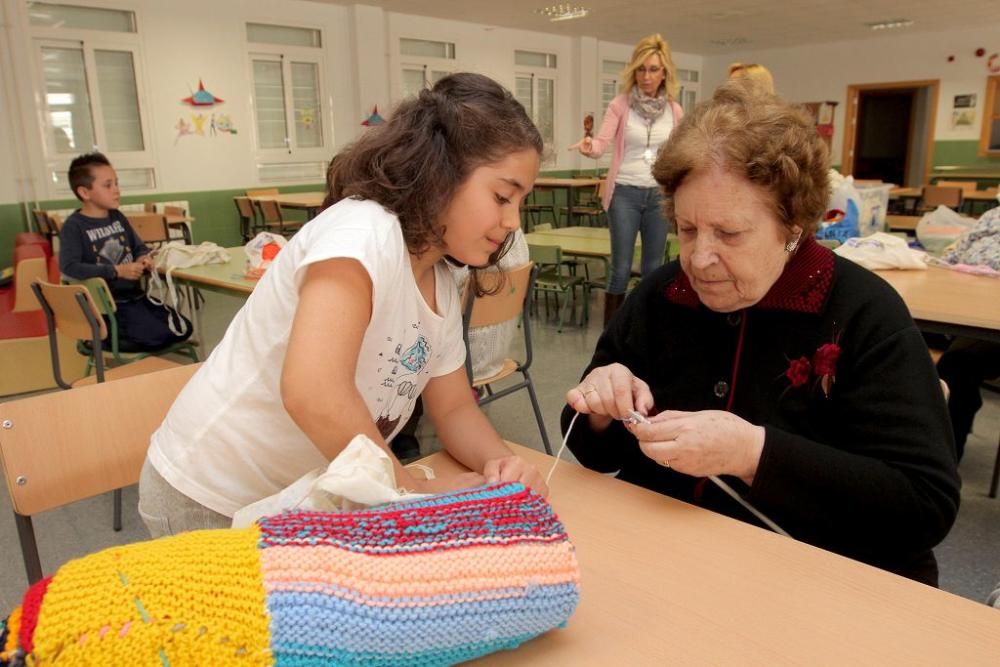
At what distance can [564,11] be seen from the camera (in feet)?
31.6

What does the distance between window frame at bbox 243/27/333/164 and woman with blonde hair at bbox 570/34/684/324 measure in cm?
566

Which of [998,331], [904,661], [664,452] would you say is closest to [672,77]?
[998,331]

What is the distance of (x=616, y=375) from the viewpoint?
117 cm

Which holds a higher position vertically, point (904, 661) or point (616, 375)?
point (616, 375)

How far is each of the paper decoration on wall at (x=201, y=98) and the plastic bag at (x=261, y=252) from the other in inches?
223

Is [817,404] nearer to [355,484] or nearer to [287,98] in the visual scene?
[355,484]

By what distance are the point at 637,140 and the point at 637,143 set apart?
20 millimetres

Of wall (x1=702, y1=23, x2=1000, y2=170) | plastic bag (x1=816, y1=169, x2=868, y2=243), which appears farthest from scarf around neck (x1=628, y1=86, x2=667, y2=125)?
wall (x1=702, y1=23, x2=1000, y2=170)

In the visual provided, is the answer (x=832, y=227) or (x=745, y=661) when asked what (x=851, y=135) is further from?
(x=745, y=661)

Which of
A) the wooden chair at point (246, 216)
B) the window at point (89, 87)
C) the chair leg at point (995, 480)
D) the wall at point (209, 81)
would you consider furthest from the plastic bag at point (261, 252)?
the window at point (89, 87)

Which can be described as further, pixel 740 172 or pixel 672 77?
pixel 672 77

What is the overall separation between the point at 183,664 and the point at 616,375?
77 centimetres

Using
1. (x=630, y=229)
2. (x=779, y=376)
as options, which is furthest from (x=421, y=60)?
(x=779, y=376)

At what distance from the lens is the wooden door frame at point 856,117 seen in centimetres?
1180
